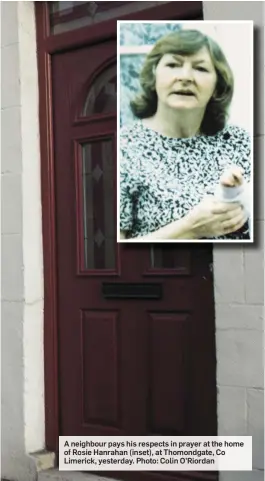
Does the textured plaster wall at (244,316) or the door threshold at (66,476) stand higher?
the textured plaster wall at (244,316)

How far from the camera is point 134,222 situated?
351 centimetres

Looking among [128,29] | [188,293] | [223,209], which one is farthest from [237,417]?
[128,29]

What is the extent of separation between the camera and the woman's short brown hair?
322cm

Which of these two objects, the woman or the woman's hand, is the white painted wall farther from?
the woman's hand

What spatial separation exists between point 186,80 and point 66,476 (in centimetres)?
228

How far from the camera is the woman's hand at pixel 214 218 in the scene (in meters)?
3.20

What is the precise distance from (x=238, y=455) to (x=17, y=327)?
1.48 meters

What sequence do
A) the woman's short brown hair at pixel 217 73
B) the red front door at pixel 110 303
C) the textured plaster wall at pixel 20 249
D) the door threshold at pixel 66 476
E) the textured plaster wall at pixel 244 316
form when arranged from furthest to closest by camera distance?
the textured plaster wall at pixel 20 249
the door threshold at pixel 66 476
the red front door at pixel 110 303
the woman's short brown hair at pixel 217 73
the textured plaster wall at pixel 244 316

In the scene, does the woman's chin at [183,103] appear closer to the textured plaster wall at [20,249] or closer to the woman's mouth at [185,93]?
the woman's mouth at [185,93]

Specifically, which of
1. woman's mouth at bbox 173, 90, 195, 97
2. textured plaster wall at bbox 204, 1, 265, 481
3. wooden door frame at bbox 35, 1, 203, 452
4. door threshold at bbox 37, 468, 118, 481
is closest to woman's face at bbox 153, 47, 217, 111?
woman's mouth at bbox 173, 90, 195, 97

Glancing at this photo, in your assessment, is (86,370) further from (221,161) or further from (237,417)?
(221,161)

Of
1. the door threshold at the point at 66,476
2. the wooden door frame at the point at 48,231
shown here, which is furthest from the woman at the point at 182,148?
the door threshold at the point at 66,476

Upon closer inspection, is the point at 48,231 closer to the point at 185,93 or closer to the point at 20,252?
the point at 20,252

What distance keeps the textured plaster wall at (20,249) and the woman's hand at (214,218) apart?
3.54 feet
